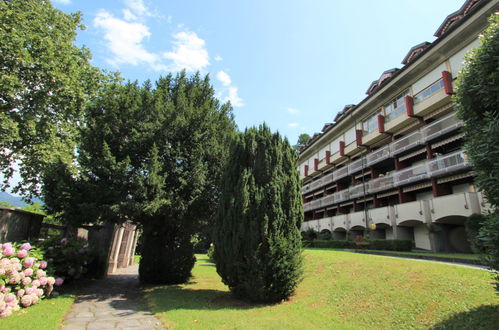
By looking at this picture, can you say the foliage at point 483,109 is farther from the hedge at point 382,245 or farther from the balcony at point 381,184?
the balcony at point 381,184

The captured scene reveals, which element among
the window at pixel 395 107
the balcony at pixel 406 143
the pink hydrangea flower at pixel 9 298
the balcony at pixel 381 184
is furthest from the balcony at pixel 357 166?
the pink hydrangea flower at pixel 9 298

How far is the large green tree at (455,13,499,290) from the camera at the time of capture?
4.81 meters

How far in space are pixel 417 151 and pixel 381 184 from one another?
14.4 feet

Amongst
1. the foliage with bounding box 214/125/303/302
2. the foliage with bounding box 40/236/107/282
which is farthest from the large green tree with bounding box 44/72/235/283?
the foliage with bounding box 214/125/303/302

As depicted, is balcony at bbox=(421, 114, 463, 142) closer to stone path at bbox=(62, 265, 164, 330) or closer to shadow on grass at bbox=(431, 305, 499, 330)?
shadow on grass at bbox=(431, 305, 499, 330)

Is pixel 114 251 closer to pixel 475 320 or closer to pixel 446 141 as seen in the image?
pixel 475 320

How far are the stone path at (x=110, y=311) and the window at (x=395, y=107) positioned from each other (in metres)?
24.4

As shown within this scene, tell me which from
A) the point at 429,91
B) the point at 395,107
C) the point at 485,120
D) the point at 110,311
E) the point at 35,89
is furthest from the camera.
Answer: the point at 395,107

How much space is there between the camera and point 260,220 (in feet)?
28.2

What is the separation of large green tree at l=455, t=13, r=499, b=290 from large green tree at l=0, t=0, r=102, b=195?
15.0 m

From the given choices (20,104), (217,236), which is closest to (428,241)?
(217,236)

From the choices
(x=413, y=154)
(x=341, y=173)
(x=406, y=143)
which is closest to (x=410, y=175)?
(x=413, y=154)

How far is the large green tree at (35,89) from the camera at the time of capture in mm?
12703

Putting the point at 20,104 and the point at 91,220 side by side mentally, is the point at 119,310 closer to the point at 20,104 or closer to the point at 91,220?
the point at 91,220
